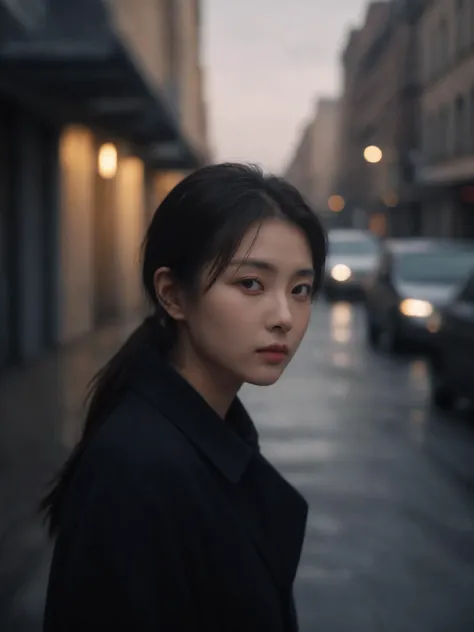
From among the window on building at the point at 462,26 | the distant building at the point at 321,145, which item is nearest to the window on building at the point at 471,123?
the window on building at the point at 462,26

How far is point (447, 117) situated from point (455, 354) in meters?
31.5

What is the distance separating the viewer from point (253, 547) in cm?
164

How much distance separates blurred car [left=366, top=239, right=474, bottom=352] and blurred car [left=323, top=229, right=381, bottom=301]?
13036 mm

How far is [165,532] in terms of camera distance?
4.85 feet

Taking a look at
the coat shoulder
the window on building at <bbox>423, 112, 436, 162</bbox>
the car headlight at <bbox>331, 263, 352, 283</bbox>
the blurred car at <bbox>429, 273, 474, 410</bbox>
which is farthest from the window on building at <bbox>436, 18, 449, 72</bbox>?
the coat shoulder

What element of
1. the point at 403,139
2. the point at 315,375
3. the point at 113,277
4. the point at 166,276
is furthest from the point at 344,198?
the point at 166,276

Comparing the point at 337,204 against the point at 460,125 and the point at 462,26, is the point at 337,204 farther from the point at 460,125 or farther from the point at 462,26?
the point at 462,26

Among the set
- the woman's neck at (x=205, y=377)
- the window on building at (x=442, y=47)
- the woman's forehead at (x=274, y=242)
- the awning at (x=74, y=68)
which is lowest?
the woman's neck at (x=205, y=377)

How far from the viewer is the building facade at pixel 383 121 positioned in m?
53.8

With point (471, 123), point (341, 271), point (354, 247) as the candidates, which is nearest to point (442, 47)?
point (471, 123)

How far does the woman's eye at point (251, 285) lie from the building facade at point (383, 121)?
142ft

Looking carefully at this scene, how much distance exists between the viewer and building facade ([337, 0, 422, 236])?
176ft

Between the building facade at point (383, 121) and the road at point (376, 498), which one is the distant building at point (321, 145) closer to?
the building facade at point (383, 121)

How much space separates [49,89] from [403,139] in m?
42.9
